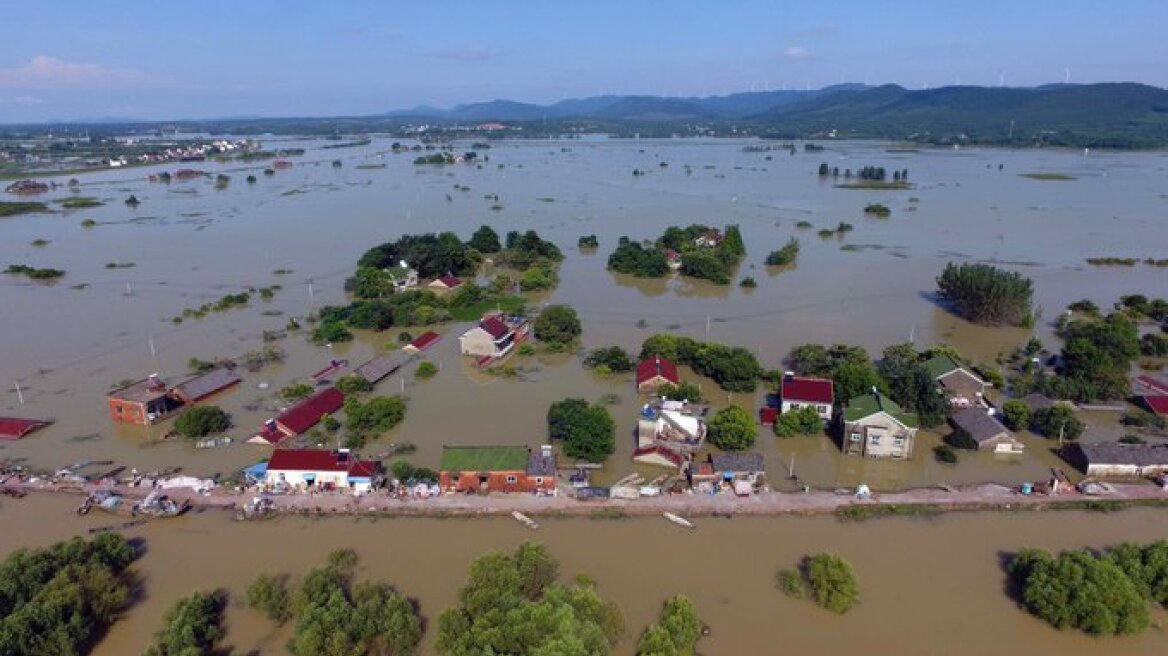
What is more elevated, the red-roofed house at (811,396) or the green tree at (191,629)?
the red-roofed house at (811,396)

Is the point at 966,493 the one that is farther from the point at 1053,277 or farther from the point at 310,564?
the point at 1053,277

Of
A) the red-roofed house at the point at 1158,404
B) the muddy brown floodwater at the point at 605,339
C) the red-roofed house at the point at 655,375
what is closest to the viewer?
the muddy brown floodwater at the point at 605,339

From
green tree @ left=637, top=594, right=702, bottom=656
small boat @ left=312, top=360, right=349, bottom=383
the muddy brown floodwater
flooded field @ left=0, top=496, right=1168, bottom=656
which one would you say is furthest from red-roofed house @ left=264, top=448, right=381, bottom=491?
green tree @ left=637, top=594, right=702, bottom=656

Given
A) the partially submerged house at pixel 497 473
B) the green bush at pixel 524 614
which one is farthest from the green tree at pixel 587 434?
the green bush at pixel 524 614

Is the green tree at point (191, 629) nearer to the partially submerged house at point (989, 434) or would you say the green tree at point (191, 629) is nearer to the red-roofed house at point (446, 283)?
the partially submerged house at point (989, 434)

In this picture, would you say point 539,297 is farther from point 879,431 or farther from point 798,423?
point 879,431

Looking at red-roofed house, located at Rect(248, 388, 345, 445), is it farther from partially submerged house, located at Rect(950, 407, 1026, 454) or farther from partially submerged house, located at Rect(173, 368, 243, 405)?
partially submerged house, located at Rect(950, 407, 1026, 454)
